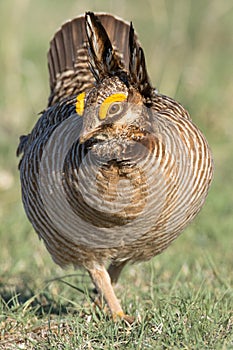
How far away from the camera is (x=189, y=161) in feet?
12.2

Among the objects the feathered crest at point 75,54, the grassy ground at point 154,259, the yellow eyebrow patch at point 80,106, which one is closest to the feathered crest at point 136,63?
the yellow eyebrow patch at point 80,106

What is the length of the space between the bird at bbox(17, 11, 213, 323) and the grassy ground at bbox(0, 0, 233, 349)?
0.90 ft

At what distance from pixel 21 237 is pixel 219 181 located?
2207 mm

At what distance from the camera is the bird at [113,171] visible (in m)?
3.45

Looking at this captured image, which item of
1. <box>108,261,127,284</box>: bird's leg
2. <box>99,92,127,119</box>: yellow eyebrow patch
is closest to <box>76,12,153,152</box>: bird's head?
<box>99,92,127,119</box>: yellow eyebrow patch

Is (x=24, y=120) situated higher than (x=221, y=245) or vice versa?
(x=24, y=120)

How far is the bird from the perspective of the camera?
345cm

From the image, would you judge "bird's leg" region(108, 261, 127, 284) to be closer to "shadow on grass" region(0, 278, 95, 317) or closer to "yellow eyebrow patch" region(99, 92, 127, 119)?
"shadow on grass" region(0, 278, 95, 317)

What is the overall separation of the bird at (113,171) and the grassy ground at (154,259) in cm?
28

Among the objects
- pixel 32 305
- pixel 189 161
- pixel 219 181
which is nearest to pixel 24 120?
pixel 219 181

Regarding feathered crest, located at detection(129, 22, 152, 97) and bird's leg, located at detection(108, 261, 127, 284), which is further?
bird's leg, located at detection(108, 261, 127, 284)

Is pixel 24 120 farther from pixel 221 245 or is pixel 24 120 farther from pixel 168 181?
pixel 168 181

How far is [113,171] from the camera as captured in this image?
11.8 feet

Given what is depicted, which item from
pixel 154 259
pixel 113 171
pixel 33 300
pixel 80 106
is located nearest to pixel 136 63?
pixel 80 106
